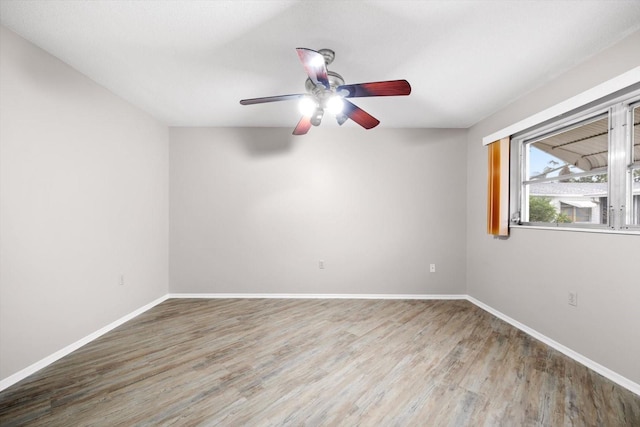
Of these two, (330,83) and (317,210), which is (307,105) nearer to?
(330,83)

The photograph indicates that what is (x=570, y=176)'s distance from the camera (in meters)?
2.31

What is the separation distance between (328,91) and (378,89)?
349mm

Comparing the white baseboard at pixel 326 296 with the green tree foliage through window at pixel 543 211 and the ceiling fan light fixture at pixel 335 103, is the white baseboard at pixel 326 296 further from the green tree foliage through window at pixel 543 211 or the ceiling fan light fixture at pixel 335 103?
the ceiling fan light fixture at pixel 335 103

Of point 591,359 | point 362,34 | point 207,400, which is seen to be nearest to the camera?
point 207,400

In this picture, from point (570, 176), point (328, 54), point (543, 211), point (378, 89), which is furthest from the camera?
point (543, 211)

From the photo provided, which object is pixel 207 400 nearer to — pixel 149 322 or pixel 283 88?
pixel 149 322

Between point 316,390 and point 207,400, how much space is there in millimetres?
692

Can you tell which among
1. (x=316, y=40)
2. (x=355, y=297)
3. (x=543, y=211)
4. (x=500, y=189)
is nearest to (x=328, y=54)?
(x=316, y=40)

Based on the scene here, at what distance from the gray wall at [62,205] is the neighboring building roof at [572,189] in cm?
440

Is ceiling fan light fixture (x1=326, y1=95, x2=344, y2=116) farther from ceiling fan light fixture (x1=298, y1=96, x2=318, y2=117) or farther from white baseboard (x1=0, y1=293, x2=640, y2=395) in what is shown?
white baseboard (x1=0, y1=293, x2=640, y2=395)

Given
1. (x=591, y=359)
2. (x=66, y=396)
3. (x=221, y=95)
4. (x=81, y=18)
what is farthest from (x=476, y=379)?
(x=81, y=18)

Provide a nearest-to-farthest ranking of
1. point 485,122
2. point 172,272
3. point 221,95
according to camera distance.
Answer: point 221,95 < point 485,122 < point 172,272

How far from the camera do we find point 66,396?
65.1 inches

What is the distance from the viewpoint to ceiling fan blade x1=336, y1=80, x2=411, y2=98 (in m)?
1.62
